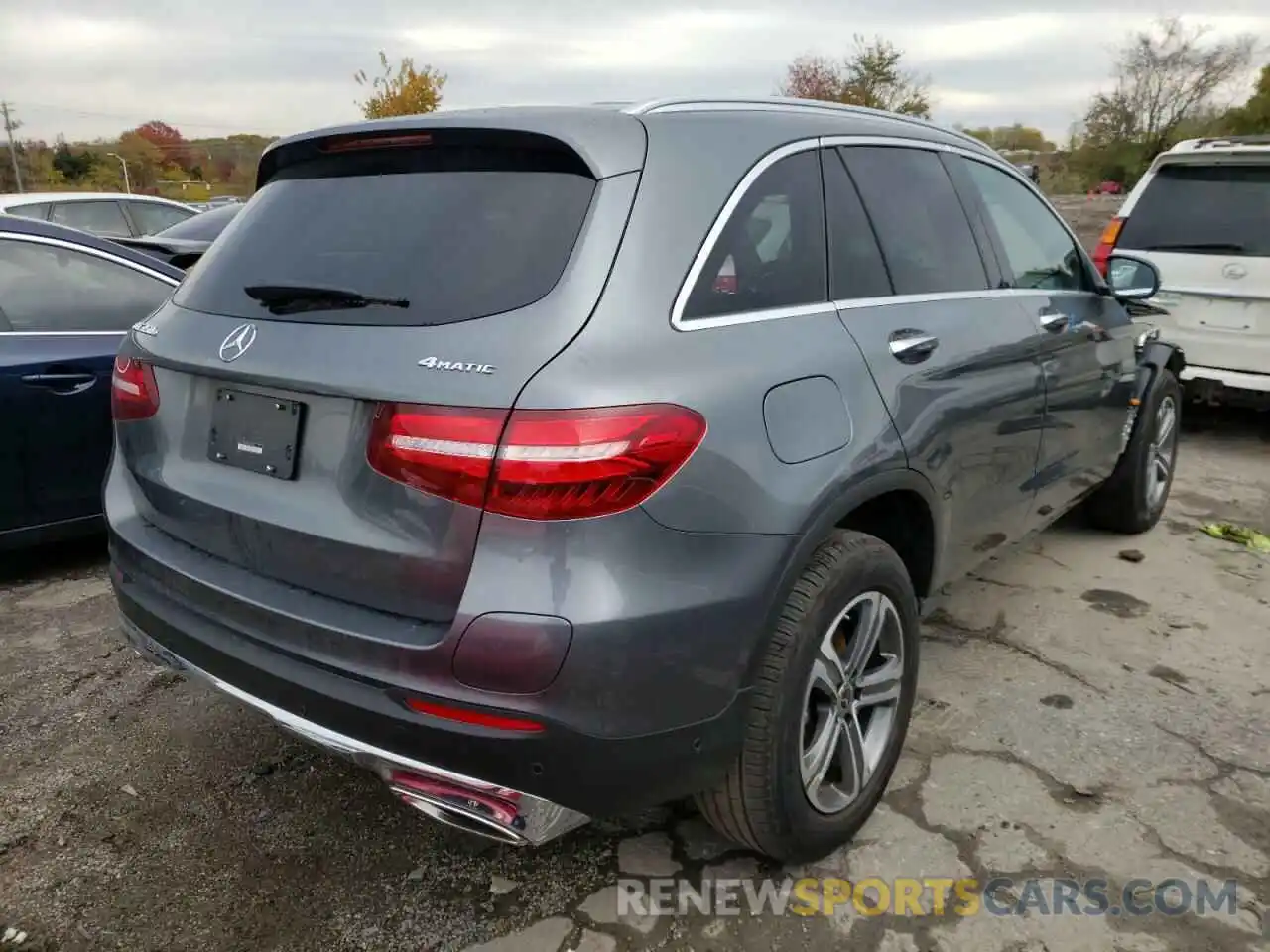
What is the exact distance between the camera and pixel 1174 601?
395 cm

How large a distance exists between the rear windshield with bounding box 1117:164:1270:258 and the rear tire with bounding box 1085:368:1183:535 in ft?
5.17

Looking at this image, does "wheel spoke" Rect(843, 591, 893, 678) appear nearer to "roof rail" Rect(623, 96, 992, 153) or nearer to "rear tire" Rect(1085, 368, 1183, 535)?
"roof rail" Rect(623, 96, 992, 153)

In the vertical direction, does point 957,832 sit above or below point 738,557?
below

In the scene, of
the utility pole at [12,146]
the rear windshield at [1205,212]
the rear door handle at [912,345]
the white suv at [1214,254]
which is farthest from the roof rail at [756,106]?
the utility pole at [12,146]

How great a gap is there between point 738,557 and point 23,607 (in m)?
3.36

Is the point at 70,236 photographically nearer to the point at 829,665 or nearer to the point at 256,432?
the point at 256,432

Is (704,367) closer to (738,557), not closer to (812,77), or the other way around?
(738,557)

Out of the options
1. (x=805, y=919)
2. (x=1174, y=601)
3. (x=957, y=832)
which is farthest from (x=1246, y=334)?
(x=805, y=919)

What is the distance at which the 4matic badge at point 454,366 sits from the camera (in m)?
1.76

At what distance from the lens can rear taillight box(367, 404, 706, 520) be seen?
1.71 m

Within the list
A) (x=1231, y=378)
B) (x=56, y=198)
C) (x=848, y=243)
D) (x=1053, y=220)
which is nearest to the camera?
(x=848, y=243)

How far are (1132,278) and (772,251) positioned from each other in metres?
2.57

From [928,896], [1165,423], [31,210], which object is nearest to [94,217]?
[31,210]

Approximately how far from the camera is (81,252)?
423 cm
